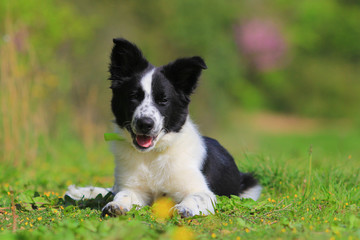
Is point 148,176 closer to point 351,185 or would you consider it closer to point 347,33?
point 351,185

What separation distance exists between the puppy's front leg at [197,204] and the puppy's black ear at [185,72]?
1.04 meters

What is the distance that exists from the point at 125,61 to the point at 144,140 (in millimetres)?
819

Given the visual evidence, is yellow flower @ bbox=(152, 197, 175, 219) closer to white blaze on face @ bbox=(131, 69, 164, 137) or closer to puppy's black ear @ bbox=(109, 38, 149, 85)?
white blaze on face @ bbox=(131, 69, 164, 137)

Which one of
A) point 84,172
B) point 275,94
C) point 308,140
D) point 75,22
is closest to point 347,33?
point 275,94

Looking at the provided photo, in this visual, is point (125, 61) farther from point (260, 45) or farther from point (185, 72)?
point (260, 45)

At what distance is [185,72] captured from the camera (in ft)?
15.1

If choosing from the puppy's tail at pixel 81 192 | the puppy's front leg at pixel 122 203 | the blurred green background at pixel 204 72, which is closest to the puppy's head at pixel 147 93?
the puppy's front leg at pixel 122 203

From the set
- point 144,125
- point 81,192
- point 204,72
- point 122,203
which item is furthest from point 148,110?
point 204,72

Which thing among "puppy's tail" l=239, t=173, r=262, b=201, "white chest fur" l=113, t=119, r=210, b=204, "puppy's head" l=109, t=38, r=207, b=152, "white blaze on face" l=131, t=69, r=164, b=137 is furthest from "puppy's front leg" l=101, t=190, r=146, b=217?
"puppy's tail" l=239, t=173, r=262, b=201

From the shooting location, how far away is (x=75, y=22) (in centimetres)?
1127

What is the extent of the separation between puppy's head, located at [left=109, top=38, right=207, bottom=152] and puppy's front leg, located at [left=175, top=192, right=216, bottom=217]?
0.61 m

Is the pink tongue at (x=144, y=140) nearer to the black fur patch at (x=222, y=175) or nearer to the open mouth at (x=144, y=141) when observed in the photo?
the open mouth at (x=144, y=141)

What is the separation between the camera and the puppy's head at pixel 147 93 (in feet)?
14.0

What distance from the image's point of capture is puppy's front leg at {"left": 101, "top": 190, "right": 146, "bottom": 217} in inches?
158
